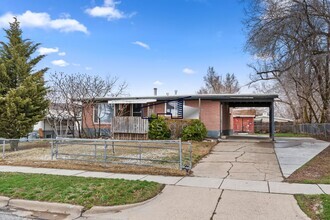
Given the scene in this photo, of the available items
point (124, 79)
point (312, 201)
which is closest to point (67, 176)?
point (312, 201)

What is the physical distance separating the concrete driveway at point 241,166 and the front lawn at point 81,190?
2534mm

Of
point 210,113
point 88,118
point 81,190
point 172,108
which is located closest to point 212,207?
point 81,190

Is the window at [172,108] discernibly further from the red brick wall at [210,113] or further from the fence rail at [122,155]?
the fence rail at [122,155]

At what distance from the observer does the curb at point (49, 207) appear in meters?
5.94

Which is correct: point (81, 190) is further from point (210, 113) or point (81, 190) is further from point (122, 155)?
point (210, 113)

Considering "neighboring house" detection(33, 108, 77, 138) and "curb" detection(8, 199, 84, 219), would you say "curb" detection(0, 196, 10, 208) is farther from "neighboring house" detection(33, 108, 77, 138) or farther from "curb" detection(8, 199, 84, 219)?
"neighboring house" detection(33, 108, 77, 138)

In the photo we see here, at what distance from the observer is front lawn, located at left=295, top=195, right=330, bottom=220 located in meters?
5.39

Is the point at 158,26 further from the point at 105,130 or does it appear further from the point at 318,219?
the point at 318,219

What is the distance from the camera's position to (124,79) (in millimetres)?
29438

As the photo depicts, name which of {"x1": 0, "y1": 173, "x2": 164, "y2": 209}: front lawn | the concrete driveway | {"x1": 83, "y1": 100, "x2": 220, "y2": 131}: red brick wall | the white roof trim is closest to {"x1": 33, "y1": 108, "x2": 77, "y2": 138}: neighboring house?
the white roof trim

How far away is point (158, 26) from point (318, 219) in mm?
14942

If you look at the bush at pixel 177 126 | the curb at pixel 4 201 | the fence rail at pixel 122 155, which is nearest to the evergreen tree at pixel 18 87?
the fence rail at pixel 122 155

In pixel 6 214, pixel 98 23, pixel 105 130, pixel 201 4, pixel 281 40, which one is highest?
pixel 201 4

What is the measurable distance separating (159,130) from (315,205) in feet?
43.6
